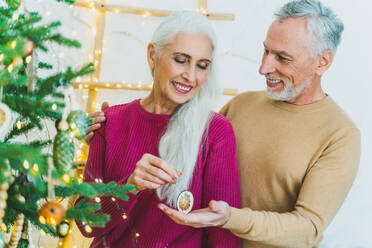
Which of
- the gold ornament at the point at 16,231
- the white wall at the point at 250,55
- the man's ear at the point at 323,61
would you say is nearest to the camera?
the gold ornament at the point at 16,231

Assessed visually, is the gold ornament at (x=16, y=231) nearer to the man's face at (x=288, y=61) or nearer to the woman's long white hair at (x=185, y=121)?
the woman's long white hair at (x=185, y=121)

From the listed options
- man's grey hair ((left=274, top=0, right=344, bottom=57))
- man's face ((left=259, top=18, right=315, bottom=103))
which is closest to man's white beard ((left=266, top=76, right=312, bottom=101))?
man's face ((left=259, top=18, right=315, bottom=103))

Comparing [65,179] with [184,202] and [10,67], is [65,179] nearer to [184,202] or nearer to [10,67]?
[10,67]

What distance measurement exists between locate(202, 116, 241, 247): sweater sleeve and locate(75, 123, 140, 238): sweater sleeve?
0.27 m

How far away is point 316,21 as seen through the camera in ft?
4.70

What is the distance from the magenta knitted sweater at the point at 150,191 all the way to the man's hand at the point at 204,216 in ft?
0.45

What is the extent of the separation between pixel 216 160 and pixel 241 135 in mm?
294

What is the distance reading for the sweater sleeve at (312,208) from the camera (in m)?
1.18

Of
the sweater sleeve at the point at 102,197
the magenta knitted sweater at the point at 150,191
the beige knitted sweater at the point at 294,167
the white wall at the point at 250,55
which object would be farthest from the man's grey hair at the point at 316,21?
the sweater sleeve at the point at 102,197

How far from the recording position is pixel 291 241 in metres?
1.24

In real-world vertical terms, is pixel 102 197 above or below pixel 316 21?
below

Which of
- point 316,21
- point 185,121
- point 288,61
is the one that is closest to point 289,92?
point 288,61

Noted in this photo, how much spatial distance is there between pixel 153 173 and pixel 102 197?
387mm

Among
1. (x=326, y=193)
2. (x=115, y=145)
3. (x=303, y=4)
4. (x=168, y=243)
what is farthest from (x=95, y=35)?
(x=326, y=193)
